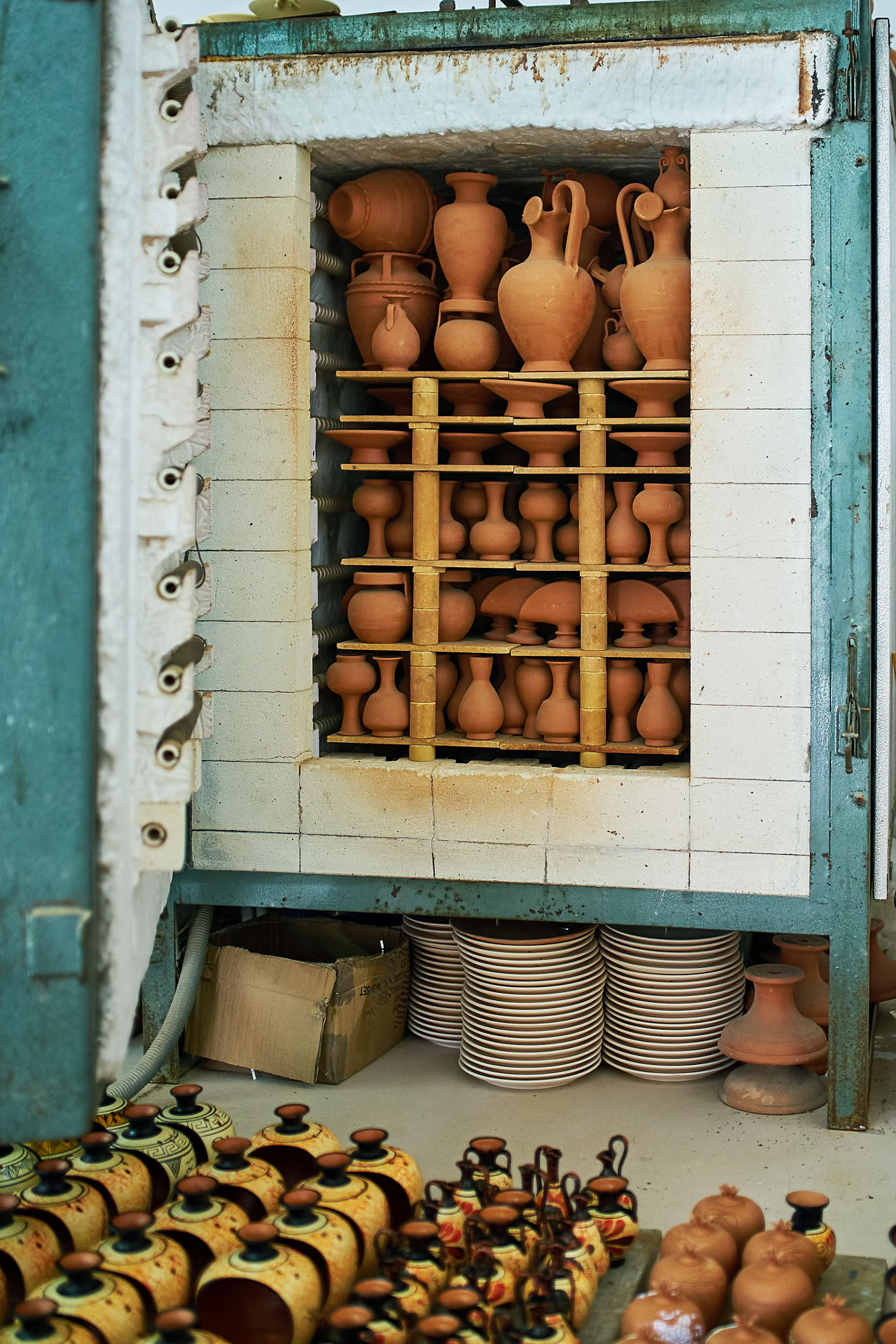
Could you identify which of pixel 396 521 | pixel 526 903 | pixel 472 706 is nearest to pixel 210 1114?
pixel 526 903

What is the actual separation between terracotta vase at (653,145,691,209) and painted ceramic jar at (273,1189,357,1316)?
2.83 meters

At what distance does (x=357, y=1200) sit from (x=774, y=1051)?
1.59m

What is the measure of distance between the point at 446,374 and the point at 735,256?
0.91 metres

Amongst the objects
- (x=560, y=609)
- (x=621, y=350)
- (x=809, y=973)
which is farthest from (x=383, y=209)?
(x=809, y=973)

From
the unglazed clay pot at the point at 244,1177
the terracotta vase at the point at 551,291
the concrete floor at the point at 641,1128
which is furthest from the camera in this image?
the terracotta vase at the point at 551,291

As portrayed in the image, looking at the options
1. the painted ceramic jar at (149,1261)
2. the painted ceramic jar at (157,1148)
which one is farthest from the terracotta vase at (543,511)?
the painted ceramic jar at (149,1261)

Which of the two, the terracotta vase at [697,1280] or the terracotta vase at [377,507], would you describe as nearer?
the terracotta vase at [697,1280]

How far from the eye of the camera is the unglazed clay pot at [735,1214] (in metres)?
2.71

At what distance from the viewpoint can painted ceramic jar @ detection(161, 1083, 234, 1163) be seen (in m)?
3.12

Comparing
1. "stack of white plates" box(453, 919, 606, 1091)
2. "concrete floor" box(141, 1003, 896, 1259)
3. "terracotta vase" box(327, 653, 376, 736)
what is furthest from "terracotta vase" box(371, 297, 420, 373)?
"concrete floor" box(141, 1003, 896, 1259)

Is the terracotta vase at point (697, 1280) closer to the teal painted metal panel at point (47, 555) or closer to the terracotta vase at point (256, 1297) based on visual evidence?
the terracotta vase at point (256, 1297)

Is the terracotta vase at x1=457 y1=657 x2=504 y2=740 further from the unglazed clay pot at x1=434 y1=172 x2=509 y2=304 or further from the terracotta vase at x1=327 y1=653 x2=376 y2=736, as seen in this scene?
the unglazed clay pot at x1=434 y1=172 x2=509 y2=304

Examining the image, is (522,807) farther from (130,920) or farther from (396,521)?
(130,920)

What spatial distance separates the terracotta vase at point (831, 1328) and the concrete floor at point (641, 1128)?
2.71ft
